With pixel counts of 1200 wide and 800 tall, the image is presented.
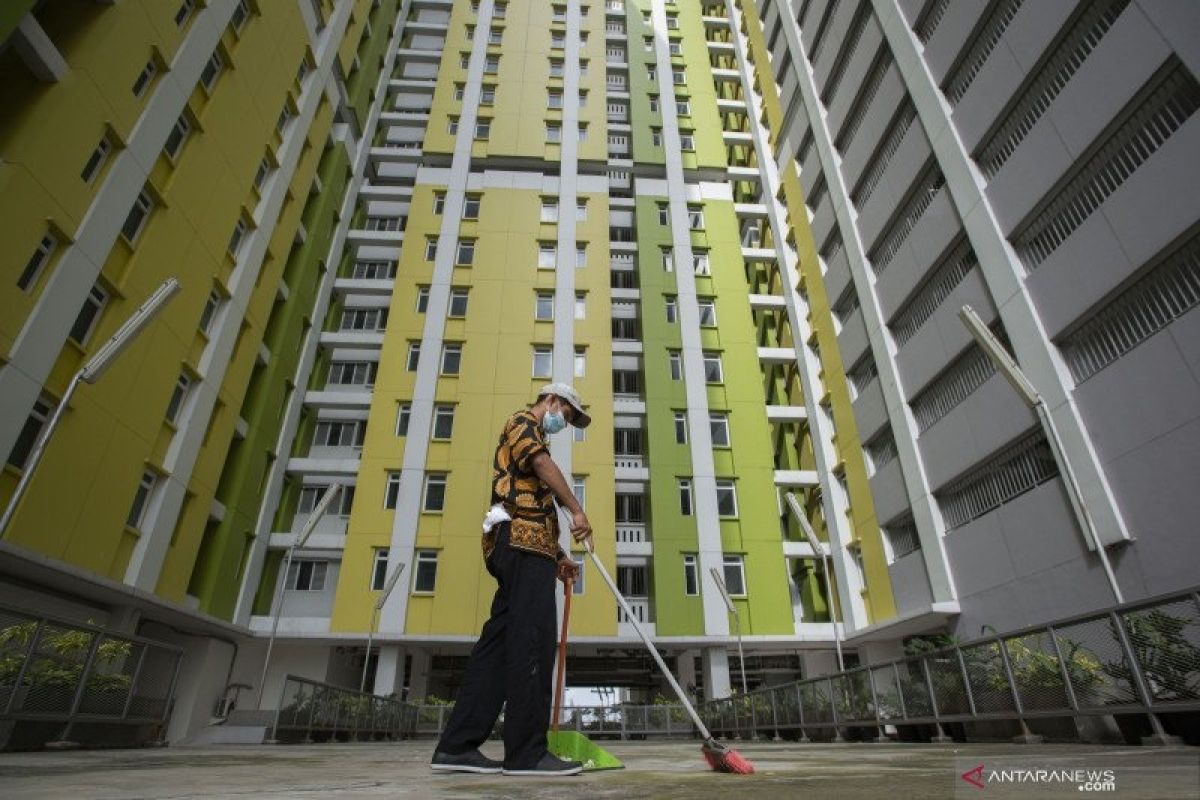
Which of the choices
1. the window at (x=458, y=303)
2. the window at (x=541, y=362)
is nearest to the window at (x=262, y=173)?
the window at (x=458, y=303)

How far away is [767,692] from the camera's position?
48.4 feet

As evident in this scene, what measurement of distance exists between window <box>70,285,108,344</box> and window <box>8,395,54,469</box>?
166 cm

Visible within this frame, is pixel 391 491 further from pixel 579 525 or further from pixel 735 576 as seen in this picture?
pixel 579 525

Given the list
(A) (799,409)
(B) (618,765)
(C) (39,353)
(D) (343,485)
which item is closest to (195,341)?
(C) (39,353)

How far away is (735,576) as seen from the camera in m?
23.2

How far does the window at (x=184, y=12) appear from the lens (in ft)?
56.7

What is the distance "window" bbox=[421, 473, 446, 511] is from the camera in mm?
23328

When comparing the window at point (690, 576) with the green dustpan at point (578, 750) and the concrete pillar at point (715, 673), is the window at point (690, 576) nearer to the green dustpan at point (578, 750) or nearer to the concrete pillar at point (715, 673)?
the concrete pillar at point (715, 673)

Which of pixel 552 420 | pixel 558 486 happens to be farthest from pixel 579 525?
pixel 552 420

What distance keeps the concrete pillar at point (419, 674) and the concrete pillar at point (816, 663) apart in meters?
14.6

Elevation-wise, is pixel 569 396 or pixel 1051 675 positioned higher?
pixel 569 396

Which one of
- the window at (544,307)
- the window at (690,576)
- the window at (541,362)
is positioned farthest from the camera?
the window at (544,307)

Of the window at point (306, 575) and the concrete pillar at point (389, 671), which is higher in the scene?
the window at point (306, 575)

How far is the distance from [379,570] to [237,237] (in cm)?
1240
